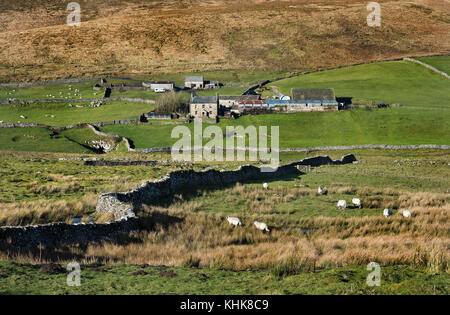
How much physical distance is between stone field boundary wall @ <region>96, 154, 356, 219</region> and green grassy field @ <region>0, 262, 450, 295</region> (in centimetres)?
548

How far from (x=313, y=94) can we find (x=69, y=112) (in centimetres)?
4909

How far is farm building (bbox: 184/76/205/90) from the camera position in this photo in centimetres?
11294

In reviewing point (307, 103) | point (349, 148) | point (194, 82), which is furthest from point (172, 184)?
point (194, 82)

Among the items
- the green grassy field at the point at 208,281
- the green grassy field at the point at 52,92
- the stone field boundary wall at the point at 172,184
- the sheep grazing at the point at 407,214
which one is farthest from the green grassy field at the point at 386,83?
the green grassy field at the point at 208,281

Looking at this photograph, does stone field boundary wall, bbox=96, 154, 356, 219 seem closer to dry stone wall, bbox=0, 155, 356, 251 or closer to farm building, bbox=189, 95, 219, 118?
dry stone wall, bbox=0, 155, 356, 251

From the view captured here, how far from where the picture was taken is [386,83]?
104125 millimetres

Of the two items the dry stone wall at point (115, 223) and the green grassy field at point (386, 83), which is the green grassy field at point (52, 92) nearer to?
the green grassy field at point (386, 83)

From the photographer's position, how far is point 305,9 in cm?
18088

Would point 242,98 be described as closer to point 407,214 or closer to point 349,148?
point 349,148

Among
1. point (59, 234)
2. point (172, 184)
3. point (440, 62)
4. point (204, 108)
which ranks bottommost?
point (204, 108)

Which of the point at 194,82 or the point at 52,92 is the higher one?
the point at 194,82

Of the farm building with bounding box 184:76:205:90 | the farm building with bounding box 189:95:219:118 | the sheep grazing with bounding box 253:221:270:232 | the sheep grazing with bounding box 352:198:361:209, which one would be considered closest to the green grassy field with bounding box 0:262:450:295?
the sheep grazing with bounding box 253:221:270:232

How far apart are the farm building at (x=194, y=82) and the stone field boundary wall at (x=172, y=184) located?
247ft
